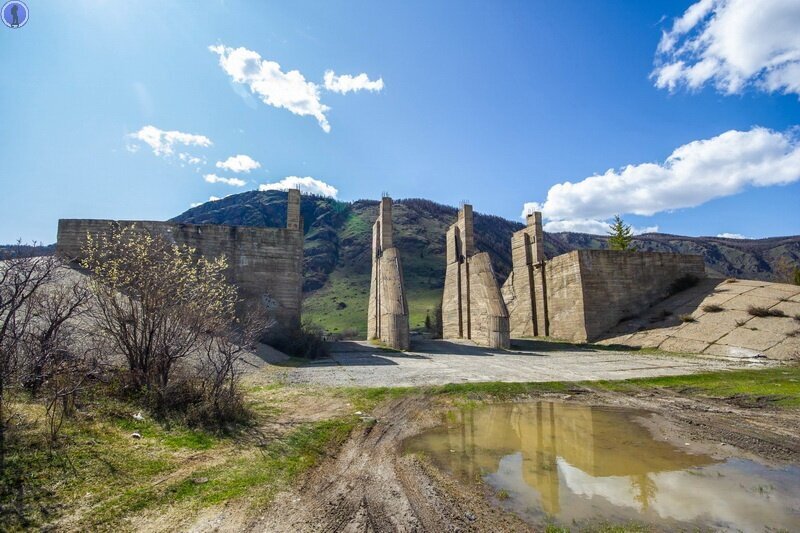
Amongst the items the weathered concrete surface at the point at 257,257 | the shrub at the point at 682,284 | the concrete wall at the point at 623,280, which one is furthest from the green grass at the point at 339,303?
the shrub at the point at 682,284

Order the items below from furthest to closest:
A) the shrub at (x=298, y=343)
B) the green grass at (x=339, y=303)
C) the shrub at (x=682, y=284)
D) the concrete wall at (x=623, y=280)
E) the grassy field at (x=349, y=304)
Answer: the green grass at (x=339, y=303), the grassy field at (x=349, y=304), the shrub at (x=682, y=284), the concrete wall at (x=623, y=280), the shrub at (x=298, y=343)

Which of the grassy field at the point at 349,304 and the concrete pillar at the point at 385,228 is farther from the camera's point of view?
the grassy field at the point at 349,304

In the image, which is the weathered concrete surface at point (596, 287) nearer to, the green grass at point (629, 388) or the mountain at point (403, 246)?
the green grass at point (629, 388)

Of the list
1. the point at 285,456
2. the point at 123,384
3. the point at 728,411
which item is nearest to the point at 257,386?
the point at 123,384

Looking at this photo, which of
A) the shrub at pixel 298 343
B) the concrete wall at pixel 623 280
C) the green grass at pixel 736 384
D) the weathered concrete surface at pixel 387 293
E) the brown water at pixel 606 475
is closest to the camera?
the brown water at pixel 606 475

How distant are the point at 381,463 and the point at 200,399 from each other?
3402 mm

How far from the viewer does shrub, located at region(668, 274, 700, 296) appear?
23.1 meters

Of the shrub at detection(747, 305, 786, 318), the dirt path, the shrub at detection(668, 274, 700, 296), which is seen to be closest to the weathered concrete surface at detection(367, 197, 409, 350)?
the dirt path

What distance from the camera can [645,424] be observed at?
6211 millimetres

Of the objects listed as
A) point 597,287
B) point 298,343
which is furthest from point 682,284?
point 298,343

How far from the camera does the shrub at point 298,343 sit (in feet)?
54.7

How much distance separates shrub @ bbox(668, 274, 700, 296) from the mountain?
3534 centimetres

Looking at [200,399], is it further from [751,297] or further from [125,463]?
[751,297]

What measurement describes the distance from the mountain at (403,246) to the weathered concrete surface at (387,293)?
31.0 metres
